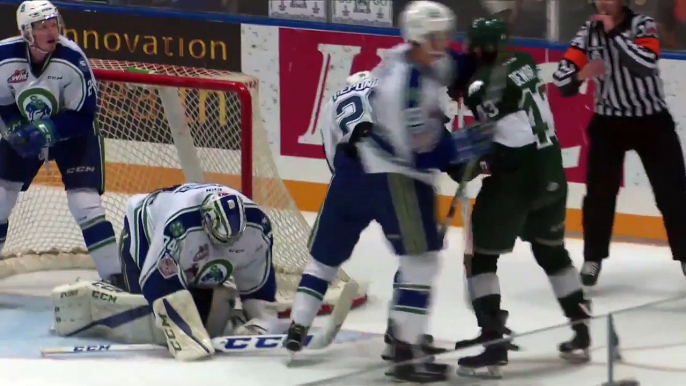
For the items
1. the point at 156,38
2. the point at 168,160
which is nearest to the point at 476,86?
the point at 168,160

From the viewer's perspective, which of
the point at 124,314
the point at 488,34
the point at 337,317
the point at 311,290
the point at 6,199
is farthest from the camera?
the point at 6,199

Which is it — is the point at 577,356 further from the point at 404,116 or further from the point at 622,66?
the point at 622,66

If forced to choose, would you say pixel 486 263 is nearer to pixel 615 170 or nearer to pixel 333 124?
pixel 333 124

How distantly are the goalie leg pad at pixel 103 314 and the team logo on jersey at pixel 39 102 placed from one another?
616 millimetres

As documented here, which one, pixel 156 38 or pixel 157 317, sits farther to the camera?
pixel 156 38

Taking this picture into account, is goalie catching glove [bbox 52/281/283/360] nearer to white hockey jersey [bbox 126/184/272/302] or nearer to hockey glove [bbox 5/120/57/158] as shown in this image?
white hockey jersey [bbox 126/184/272/302]

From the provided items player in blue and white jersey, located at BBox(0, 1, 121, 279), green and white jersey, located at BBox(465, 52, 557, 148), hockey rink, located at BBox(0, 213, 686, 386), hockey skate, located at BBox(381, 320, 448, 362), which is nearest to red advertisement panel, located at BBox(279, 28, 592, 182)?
hockey rink, located at BBox(0, 213, 686, 386)

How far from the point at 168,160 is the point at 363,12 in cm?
121

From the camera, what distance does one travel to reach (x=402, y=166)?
348cm

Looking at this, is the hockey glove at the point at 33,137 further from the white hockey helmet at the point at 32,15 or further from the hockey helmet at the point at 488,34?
the hockey helmet at the point at 488,34

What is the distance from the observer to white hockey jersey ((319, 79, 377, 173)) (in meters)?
3.68

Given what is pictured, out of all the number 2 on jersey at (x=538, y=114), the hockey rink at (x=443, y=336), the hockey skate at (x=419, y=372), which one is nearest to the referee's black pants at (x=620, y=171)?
the hockey rink at (x=443, y=336)

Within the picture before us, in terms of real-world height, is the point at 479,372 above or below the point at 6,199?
above

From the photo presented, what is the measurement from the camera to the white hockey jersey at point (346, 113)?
368 centimetres
